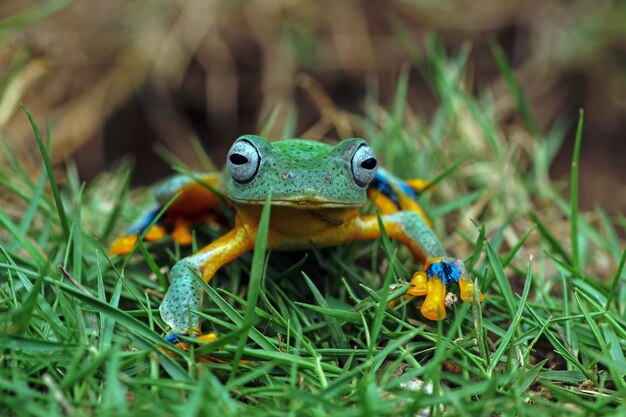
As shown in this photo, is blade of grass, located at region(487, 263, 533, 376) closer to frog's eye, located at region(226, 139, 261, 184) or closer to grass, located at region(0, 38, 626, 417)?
grass, located at region(0, 38, 626, 417)

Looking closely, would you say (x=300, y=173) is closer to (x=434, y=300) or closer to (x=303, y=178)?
(x=303, y=178)

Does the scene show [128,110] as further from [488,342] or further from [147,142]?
[488,342]

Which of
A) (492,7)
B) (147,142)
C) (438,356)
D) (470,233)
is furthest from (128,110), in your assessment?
(438,356)

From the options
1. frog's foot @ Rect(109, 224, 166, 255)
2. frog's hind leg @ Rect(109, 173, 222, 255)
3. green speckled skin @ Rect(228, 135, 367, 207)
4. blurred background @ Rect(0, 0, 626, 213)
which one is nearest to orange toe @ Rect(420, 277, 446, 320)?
green speckled skin @ Rect(228, 135, 367, 207)

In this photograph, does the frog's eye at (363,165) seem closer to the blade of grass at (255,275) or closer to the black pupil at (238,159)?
the black pupil at (238,159)

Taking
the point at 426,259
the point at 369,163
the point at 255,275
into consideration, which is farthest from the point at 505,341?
the point at 255,275

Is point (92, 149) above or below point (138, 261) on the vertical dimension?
above
